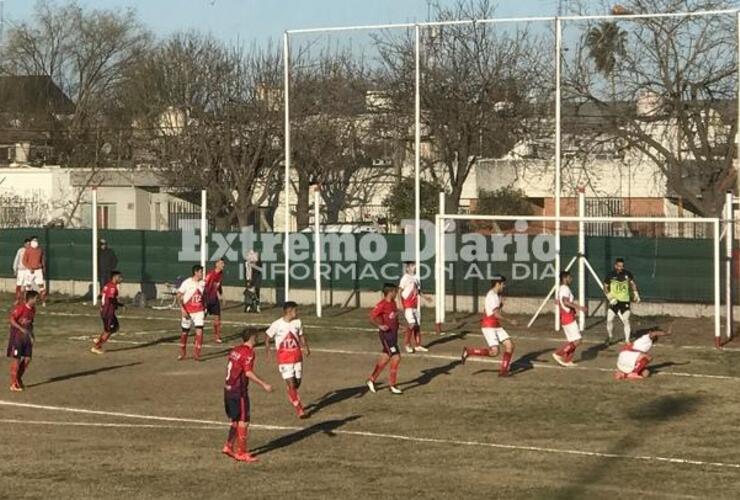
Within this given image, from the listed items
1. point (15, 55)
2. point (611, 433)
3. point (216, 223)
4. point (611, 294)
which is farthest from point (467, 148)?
point (15, 55)

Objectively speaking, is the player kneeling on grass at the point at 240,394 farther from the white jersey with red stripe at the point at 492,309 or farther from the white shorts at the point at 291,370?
the white jersey with red stripe at the point at 492,309

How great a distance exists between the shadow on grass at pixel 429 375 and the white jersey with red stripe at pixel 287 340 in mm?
4248

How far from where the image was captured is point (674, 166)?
124 feet

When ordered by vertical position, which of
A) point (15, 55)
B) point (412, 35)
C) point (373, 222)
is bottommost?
point (373, 222)

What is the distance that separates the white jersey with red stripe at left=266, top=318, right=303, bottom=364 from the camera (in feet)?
64.3

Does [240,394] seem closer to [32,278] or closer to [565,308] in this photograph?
[565,308]

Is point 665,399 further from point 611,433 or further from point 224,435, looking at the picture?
point 224,435

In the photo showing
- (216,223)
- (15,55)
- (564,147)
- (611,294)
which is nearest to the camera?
(611,294)

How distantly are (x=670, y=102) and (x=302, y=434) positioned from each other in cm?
2147

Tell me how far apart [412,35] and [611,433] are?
775 inches

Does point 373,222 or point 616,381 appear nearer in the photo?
point 616,381

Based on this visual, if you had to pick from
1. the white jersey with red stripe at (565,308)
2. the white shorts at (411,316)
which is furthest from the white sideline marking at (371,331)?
the white jersey with red stripe at (565,308)

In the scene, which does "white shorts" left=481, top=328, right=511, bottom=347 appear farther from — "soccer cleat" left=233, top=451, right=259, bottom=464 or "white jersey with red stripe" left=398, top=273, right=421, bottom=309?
"soccer cleat" left=233, top=451, right=259, bottom=464

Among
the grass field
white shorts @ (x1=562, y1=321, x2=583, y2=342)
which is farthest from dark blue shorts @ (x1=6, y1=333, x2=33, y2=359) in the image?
white shorts @ (x1=562, y1=321, x2=583, y2=342)
